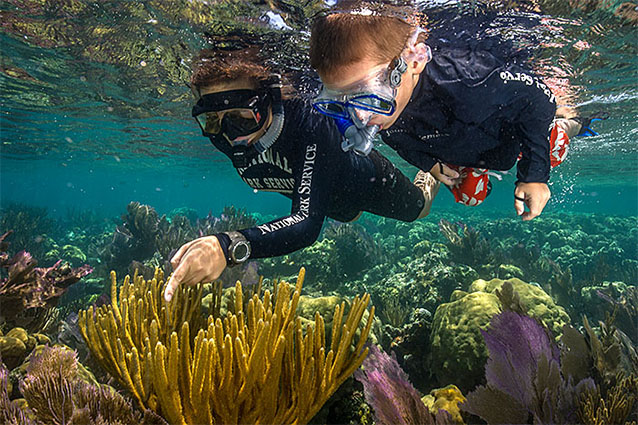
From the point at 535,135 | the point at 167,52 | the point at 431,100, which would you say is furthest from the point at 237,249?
the point at 167,52

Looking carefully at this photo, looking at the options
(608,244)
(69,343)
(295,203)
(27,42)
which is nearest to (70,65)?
(27,42)

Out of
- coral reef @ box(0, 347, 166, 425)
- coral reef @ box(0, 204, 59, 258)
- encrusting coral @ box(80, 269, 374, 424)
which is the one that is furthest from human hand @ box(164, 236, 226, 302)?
coral reef @ box(0, 204, 59, 258)

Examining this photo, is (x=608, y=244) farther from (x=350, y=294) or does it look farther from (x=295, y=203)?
(x=295, y=203)

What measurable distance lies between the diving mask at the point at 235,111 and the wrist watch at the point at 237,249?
1583 mm

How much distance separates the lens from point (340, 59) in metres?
2.76

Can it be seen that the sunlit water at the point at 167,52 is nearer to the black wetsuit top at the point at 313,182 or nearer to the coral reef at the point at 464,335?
the black wetsuit top at the point at 313,182

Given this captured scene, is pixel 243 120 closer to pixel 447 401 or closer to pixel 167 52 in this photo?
pixel 447 401

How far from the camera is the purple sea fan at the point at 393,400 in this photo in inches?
90.8

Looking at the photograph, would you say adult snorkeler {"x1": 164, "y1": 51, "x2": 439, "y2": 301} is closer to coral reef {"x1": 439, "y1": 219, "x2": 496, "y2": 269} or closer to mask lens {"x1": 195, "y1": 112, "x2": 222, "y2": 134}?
mask lens {"x1": 195, "y1": 112, "x2": 222, "y2": 134}

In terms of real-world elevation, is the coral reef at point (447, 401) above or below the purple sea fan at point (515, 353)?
below

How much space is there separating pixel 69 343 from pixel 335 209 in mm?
4430

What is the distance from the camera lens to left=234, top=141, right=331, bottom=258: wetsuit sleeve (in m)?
2.64

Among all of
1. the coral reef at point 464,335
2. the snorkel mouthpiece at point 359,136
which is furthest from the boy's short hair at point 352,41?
the coral reef at point 464,335

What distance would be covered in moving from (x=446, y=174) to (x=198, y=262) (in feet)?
12.1
